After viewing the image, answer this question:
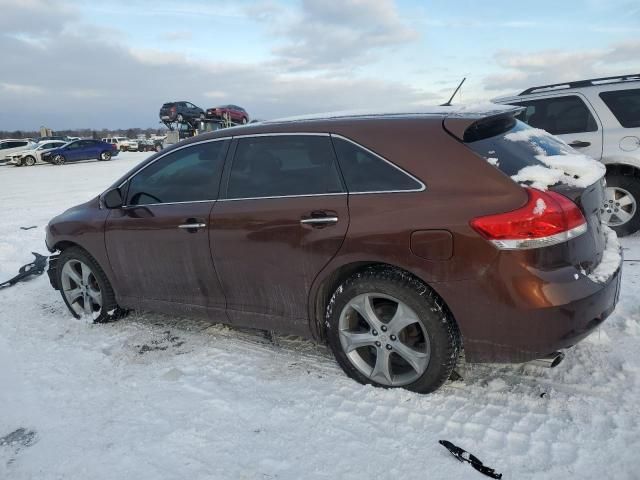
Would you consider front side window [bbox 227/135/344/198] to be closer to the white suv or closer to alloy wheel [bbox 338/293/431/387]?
alloy wheel [bbox 338/293/431/387]

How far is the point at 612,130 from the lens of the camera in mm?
5977

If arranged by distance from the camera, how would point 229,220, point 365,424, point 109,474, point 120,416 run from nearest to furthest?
point 109,474, point 365,424, point 120,416, point 229,220

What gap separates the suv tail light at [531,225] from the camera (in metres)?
2.49

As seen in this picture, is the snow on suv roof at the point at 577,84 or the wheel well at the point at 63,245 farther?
the snow on suv roof at the point at 577,84

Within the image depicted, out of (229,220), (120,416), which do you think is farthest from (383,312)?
(120,416)

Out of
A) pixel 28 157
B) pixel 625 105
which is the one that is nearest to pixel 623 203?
pixel 625 105

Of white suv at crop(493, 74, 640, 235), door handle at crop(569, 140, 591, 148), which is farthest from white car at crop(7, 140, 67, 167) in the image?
door handle at crop(569, 140, 591, 148)

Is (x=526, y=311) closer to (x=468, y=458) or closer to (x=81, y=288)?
(x=468, y=458)

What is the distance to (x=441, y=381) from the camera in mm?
2854

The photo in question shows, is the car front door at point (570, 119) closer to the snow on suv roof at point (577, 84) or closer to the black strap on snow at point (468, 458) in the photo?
the snow on suv roof at point (577, 84)

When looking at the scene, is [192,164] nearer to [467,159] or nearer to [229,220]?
[229,220]

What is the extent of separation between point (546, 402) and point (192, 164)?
2.85 metres

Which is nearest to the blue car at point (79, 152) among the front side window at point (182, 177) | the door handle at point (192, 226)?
the front side window at point (182, 177)

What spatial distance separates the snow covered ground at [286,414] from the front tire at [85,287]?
0.44 meters
